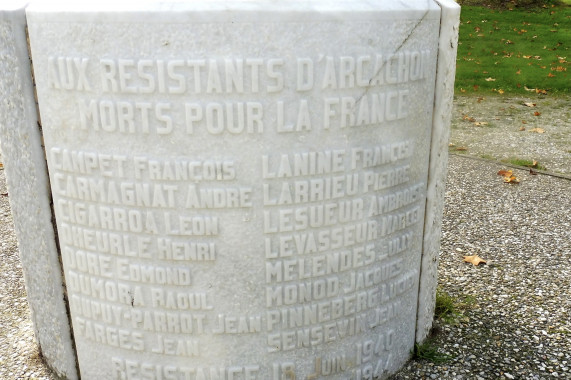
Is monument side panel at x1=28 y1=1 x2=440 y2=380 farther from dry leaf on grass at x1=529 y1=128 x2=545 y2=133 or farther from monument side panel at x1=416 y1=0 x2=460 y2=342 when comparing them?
dry leaf on grass at x1=529 y1=128 x2=545 y2=133

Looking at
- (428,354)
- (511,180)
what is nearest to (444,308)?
(428,354)

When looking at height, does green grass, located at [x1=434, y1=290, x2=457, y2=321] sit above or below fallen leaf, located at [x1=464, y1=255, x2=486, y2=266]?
above

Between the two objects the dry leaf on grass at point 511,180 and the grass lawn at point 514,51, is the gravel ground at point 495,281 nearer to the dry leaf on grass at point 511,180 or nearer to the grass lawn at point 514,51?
the dry leaf on grass at point 511,180

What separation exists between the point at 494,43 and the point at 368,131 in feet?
40.4

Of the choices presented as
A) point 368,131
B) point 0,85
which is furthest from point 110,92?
point 368,131

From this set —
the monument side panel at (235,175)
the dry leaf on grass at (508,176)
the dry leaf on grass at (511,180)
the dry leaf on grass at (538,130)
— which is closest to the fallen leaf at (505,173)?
the dry leaf on grass at (508,176)

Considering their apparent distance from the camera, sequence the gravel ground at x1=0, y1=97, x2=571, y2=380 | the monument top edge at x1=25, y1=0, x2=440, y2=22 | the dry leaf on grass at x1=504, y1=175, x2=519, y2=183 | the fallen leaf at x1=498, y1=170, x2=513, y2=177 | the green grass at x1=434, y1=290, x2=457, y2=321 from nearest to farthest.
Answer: the monument top edge at x1=25, y1=0, x2=440, y2=22, the gravel ground at x1=0, y1=97, x2=571, y2=380, the green grass at x1=434, y1=290, x2=457, y2=321, the dry leaf on grass at x1=504, y1=175, x2=519, y2=183, the fallen leaf at x1=498, y1=170, x2=513, y2=177

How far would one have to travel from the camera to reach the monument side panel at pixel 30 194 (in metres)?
2.11

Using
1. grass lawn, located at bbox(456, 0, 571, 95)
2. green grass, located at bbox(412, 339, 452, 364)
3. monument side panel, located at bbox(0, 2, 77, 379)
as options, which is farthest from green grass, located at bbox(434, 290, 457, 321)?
grass lawn, located at bbox(456, 0, 571, 95)

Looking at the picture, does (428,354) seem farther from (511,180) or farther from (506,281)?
(511,180)

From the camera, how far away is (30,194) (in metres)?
2.31

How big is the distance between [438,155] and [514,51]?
433 inches

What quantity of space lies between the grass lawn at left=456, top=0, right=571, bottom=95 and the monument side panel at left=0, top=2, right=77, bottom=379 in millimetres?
8385

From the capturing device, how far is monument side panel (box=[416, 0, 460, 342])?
2379 millimetres
